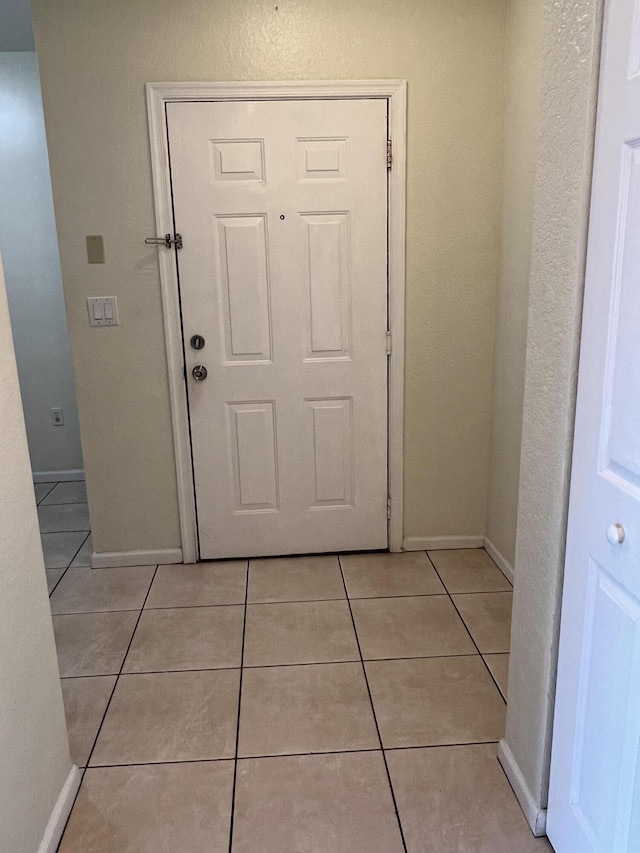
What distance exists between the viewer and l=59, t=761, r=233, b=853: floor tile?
156 cm

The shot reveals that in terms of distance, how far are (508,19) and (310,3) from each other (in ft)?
2.62

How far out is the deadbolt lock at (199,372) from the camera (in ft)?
9.25

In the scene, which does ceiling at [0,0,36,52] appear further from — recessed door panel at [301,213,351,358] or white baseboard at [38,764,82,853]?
white baseboard at [38,764,82,853]

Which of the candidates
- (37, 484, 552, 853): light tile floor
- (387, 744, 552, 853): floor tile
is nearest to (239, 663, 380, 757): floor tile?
(37, 484, 552, 853): light tile floor

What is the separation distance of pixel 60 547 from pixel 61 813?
72.1 inches

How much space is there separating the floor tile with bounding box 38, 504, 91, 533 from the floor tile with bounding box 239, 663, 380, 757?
1.75m

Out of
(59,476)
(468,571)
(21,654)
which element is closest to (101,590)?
(21,654)

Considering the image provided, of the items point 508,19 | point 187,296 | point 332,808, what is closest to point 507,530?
point 332,808

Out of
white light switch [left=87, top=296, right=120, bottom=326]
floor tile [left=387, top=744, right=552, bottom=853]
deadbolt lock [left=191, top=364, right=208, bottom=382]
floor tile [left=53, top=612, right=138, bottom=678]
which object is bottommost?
floor tile [left=387, top=744, right=552, bottom=853]

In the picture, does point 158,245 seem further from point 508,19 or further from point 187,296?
point 508,19

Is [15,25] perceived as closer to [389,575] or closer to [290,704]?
[389,575]

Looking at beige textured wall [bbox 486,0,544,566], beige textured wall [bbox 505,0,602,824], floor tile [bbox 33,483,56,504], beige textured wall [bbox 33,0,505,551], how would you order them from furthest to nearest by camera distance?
floor tile [bbox 33,483,56,504] → beige textured wall [bbox 33,0,505,551] → beige textured wall [bbox 486,0,544,566] → beige textured wall [bbox 505,0,602,824]

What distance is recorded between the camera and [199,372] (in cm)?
282

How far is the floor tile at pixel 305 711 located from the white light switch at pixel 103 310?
1.55 m
